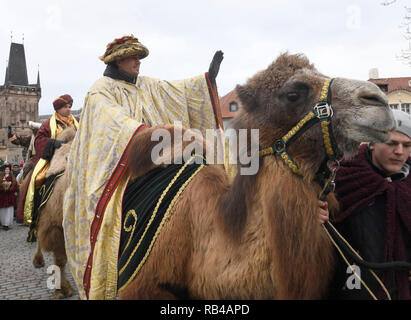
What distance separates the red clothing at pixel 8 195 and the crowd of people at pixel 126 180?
1257 cm

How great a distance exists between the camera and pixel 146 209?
2770 mm

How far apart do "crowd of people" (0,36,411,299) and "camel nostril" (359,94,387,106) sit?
52 centimetres

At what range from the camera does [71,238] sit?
11.9ft

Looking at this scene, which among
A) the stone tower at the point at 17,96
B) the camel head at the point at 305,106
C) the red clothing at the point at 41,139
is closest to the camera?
the camel head at the point at 305,106

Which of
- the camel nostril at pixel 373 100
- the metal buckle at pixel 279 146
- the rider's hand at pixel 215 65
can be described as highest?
the rider's hand at pixel 215 65

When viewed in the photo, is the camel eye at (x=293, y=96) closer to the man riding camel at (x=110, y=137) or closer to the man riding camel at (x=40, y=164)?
the man riding camel at (x=110, y=137)

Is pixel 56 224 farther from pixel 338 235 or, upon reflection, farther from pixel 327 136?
pixel 327 136

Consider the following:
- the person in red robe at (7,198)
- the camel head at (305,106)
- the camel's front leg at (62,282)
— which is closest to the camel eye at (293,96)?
the camel head at (305,106)

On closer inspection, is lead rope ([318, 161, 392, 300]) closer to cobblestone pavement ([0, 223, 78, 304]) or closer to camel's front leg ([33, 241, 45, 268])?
cobblestone pavement ([0, 223, 78, 304])

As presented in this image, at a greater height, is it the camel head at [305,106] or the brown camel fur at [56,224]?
the camel head at [305,106]

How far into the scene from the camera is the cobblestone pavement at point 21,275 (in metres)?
5.79

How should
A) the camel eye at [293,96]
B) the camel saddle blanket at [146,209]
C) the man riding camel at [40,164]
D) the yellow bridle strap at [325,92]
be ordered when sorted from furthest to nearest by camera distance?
the man riding camel at [40,164] < the camel saddle blanket at [146,209] < the camel eye at [293,96] < the yellow bridle strap at [325,92]
